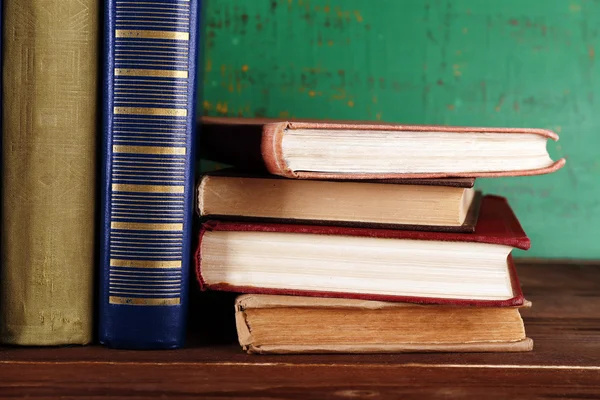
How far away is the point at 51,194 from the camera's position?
0.65m

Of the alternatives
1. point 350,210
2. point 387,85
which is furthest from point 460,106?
point 350,210

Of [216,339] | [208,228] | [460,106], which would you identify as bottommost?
[216,339]

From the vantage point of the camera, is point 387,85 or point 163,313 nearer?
point 163,313

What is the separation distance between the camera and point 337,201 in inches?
27.6

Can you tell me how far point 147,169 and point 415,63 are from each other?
54cm

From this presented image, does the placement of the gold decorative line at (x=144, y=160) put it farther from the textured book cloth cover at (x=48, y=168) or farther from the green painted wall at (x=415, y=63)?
the green painted wall at (x=415, y=63)

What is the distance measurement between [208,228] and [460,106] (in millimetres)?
524

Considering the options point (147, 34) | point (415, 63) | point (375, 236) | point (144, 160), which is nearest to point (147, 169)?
point (144, 160)

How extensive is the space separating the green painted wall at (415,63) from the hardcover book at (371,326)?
1.43 ft

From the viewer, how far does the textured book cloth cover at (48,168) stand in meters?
0.64

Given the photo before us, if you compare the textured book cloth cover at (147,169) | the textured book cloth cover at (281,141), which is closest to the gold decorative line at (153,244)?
the textured book cloth cover at (147,169)

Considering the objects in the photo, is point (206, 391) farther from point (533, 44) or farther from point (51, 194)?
point (533, 44)

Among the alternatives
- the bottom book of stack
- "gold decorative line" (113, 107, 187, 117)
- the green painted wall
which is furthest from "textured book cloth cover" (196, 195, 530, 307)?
the green painted wall

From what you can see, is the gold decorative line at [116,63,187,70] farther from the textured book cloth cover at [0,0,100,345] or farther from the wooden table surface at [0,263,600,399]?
the wooden table surface at [0,263,600,399]
